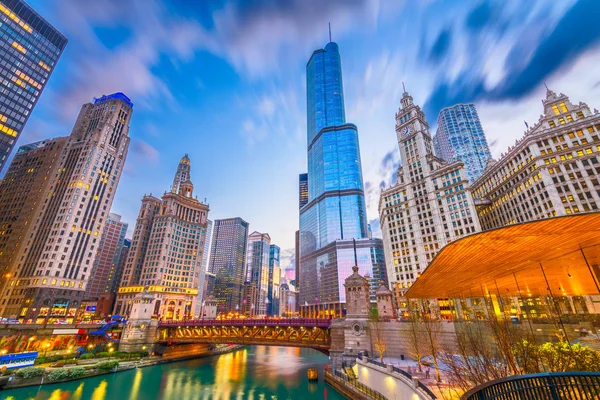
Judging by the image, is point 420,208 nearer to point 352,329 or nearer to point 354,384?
point 352,329

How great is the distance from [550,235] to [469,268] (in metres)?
8.91

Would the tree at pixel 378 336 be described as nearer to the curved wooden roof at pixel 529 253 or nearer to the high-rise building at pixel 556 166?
the curved wooden roof at pixel 529 253

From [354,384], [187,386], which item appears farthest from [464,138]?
[187,386]

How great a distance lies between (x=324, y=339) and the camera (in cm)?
5331

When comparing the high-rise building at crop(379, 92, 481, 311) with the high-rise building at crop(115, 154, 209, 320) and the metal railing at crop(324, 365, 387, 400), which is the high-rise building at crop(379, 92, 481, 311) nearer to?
the metal railing at crop(324, 365, 387, 400)

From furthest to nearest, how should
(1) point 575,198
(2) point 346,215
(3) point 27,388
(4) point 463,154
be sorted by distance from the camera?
(2) point 346,215 → (4) point 463,154 → (1) point 575,198 → (3) point 27,388

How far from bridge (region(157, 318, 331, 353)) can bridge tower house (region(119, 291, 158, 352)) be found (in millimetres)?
2192

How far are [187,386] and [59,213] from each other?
8380 cm

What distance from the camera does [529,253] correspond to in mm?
18250

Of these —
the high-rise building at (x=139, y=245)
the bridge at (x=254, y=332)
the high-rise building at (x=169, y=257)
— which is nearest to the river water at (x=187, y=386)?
the bridge at (x=254, y=332)

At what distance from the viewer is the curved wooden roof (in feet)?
44.8

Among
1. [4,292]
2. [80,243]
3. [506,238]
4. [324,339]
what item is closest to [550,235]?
[506,238]

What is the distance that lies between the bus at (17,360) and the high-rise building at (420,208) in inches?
3567

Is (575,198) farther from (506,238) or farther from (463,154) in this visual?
(463,154)
